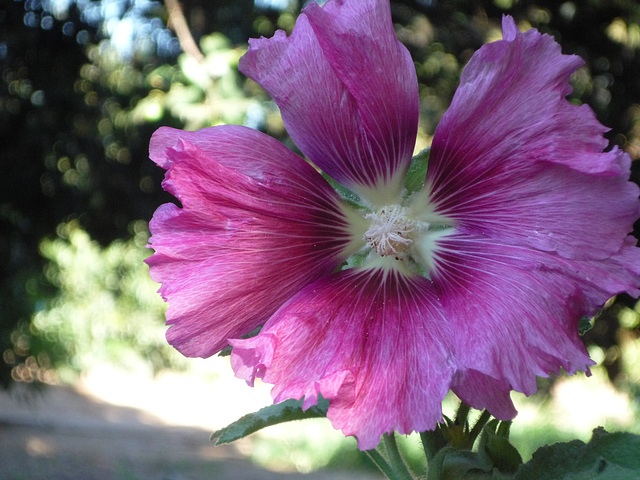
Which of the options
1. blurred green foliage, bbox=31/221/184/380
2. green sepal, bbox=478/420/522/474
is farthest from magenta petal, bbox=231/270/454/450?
blurred green foliage, bbox=31/221/184/380

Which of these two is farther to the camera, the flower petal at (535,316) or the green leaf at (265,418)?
the green leaf at (265,418)

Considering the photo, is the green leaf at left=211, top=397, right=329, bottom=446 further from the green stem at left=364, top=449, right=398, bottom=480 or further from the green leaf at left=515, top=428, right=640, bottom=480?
the green leaf at left=515, top=428, right=640, bottom=480

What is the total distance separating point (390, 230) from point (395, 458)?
0.20m

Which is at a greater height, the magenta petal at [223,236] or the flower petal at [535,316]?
the magenta petal at [223,236]

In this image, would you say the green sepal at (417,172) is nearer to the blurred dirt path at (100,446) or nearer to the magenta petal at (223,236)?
the magenta petal at (223,236)

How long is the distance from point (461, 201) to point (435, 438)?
20 centimetres

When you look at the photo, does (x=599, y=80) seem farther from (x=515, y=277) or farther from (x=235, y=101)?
(x=515, y=277)

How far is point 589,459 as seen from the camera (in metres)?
0.58

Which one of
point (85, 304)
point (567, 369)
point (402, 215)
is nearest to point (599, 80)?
point (402, 215)

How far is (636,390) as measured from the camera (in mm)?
5926

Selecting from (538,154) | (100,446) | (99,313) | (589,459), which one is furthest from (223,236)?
(99,313)

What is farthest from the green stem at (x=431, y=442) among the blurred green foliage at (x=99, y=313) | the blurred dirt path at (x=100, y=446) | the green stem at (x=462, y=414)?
the blurred green foliage at (x=99, y=313)

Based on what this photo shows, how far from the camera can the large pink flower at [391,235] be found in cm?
48

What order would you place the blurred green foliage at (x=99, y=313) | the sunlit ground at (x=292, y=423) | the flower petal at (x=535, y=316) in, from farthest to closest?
1. the blurred green foliage at (x=99, y=313)
2. the sunlit ground at (x=292, y=423)
3. the flower petal at (x=535, y=316)
